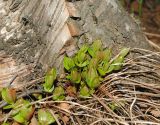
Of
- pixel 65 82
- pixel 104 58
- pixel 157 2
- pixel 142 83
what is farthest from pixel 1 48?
pixel 157 2

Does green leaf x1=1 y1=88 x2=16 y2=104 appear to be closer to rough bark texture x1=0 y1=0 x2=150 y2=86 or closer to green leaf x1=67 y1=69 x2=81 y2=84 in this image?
rough bark texture x1=0 y1=0 x2=150 y2=86

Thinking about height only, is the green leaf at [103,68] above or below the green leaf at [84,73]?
below

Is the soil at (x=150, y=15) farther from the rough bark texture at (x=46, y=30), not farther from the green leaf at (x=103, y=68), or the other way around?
the green leaf at (x=103, y=68)

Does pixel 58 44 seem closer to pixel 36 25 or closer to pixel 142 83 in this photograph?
pixel 36 25

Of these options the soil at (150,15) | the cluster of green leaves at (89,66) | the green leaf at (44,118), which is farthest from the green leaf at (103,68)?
the soil at (150,15)

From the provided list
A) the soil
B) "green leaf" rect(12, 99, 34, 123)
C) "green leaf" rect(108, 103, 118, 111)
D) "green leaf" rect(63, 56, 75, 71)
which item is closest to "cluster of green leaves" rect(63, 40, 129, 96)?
"green leaf" rect(63, 56, 75, 71)

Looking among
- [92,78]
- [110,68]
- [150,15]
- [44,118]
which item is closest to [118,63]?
[110,68]

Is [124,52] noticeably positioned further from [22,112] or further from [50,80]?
[22,112]
